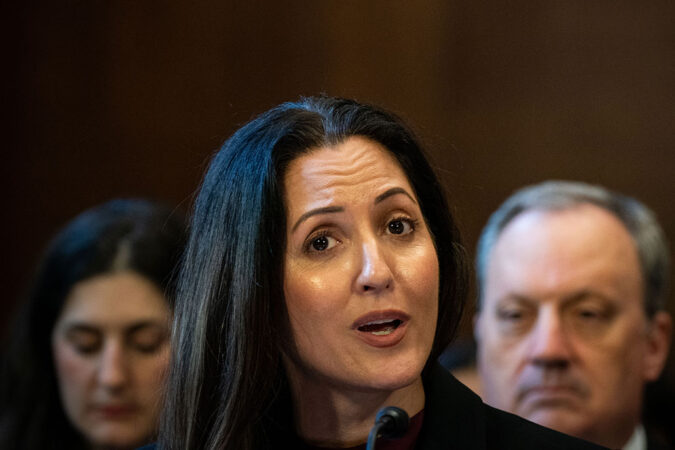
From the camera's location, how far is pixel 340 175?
2.77m

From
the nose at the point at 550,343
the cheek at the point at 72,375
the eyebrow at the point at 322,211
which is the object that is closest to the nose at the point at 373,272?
the eyebrow at the point at 322,211

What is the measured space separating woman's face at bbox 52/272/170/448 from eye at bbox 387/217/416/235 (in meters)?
1.98

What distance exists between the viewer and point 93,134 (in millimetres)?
6820

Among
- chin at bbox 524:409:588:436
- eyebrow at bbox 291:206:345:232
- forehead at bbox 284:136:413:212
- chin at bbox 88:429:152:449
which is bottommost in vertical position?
chin at bbox 88:429:152:449

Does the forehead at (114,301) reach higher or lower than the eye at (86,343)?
higher

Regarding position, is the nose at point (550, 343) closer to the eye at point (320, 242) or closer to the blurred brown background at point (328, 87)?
the eye at point (320, 242)

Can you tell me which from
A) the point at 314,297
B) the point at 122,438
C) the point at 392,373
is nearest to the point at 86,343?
the point at 122,438

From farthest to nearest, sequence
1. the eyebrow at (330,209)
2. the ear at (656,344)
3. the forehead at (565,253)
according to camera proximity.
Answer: the ear at (656,344) → the forehead at (565,253) → the eyebrow at (330,209)

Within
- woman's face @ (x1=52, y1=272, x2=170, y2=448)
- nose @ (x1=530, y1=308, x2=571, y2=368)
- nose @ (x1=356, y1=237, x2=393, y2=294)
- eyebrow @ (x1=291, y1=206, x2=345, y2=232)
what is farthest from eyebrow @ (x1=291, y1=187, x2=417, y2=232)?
woman's face @ (x1=52, y1=272, x2=170, y2=448)

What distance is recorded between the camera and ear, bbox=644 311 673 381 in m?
4.15

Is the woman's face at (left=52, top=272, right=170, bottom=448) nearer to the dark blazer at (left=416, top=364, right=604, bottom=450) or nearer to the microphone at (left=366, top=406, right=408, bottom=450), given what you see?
the dark blazer at (left=416, top=364, right=604, bottom=450)

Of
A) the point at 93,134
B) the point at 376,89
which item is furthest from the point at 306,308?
the point at 93,134

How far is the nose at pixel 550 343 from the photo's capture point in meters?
3.87

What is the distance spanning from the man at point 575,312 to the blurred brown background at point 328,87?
1.83 metres
